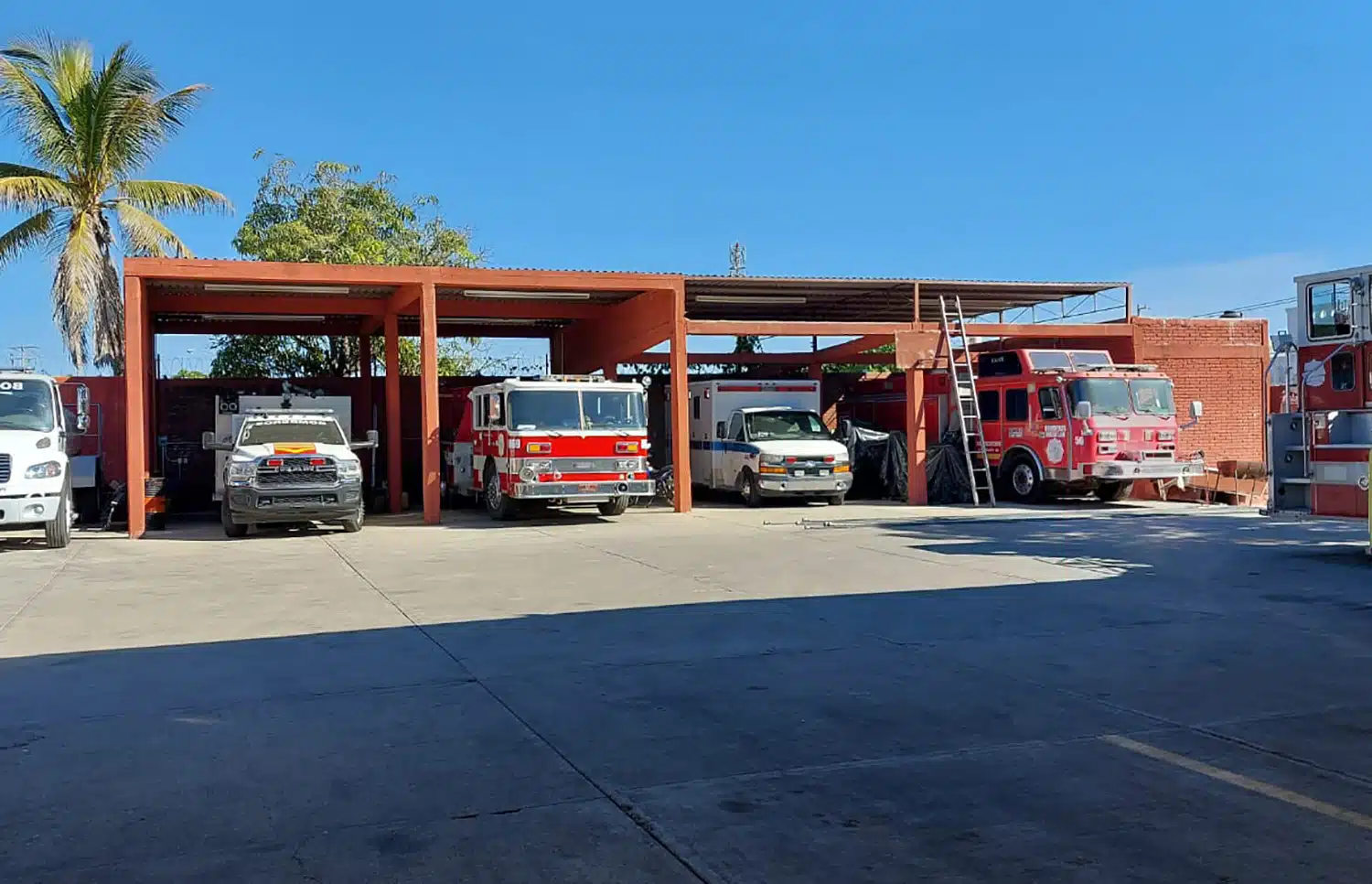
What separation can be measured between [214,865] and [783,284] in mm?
20678

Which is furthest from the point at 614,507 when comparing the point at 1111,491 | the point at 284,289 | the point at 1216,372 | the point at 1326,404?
the point at 1216,372

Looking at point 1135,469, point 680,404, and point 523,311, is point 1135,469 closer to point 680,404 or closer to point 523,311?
point 680,404

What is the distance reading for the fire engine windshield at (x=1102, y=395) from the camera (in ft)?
70.0

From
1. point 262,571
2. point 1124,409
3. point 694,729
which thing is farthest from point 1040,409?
point 694,729

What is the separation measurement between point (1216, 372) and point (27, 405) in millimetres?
22567

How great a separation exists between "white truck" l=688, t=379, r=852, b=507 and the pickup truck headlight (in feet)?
36.3

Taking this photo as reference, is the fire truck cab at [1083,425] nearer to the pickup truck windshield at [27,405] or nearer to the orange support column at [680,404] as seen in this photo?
the orange support column at [680,404]

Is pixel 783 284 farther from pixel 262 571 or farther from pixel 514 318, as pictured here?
pixel 262 571

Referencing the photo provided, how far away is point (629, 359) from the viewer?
82.4ft

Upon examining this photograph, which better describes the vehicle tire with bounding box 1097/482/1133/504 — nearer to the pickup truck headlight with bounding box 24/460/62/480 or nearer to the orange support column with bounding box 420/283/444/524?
the orange support column with bounding box 420/283/444/524

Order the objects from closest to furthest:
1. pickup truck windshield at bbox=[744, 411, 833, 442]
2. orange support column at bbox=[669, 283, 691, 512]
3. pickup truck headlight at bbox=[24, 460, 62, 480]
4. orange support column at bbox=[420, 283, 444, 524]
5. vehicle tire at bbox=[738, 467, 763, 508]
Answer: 1. pickup truck headlight at bbox=[24, 460, 62, 480]
2. orange support column at bbox=[420, 283, 444, 524]
3. orange support column at bbox=[669, 283, 691, 512]
4. vehicle tire at bbox=[738, 467, 763, 508]
5. pickup truck windshield at bbox=[744, 411, 833, 442]

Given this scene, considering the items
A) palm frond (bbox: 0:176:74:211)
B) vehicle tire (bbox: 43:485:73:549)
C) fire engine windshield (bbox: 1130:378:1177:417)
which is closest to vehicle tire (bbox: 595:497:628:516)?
vehicle tire (bbox: 43:485:73:549)

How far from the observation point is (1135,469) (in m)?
21.1

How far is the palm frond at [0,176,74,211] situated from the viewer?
2391 centimetres
